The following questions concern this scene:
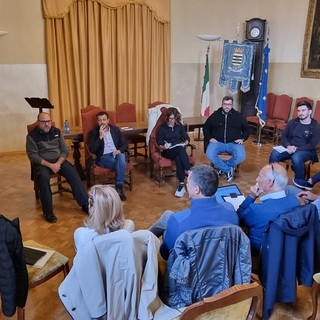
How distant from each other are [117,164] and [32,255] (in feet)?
7.32

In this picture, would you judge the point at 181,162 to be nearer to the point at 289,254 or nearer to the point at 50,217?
the point at 50,217

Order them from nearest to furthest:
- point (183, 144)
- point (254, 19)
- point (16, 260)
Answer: point (16, 260), point (183, 144), point (254, 19)

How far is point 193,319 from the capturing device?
165 cm

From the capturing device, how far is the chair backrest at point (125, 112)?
20.8ft

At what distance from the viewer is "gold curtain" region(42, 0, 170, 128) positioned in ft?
21.3

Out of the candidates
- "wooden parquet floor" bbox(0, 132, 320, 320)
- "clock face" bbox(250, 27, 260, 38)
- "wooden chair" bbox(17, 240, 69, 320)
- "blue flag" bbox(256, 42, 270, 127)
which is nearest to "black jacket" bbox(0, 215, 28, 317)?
"wooden chair" bbox(17, 240, 69, 320)

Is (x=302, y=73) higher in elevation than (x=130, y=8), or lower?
lower

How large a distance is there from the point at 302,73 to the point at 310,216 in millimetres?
5838

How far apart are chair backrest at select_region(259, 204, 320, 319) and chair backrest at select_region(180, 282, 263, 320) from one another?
1.54 ft

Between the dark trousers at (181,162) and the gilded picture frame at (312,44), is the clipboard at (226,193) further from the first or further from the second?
the gilded picture frame at (312,44)

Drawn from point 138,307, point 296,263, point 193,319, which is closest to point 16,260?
point 138,307

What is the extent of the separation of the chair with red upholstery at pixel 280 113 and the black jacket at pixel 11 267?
6162 mm

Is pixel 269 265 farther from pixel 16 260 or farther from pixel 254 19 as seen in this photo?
pixel 254 19

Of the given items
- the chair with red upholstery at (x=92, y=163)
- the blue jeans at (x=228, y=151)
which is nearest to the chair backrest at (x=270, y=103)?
the blue jeans at (x=228, y=151)
